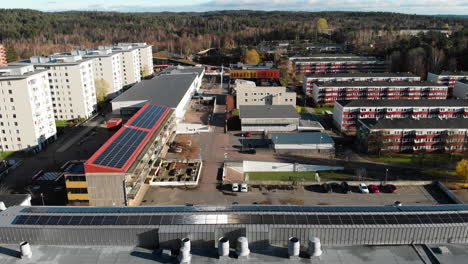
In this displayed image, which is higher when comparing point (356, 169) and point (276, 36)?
point (276, 36)

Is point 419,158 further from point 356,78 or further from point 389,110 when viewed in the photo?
point 356,78

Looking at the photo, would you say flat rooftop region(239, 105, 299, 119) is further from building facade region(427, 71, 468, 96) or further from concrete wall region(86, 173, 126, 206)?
building facade region(427, 71, 468, 96)

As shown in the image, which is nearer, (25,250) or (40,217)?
(25,250)

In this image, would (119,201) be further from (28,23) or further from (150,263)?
(28,23)

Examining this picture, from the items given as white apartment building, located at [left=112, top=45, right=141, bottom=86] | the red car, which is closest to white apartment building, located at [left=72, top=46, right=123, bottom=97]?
white apartment building, located at [left=112, top=45, right=141, bottom=86]

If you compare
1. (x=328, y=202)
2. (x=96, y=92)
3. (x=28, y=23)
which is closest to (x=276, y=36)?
(x=96, y=92)

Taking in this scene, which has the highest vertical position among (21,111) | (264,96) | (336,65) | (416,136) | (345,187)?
(336,65)

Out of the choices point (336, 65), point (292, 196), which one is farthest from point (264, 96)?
point (336, 65)
